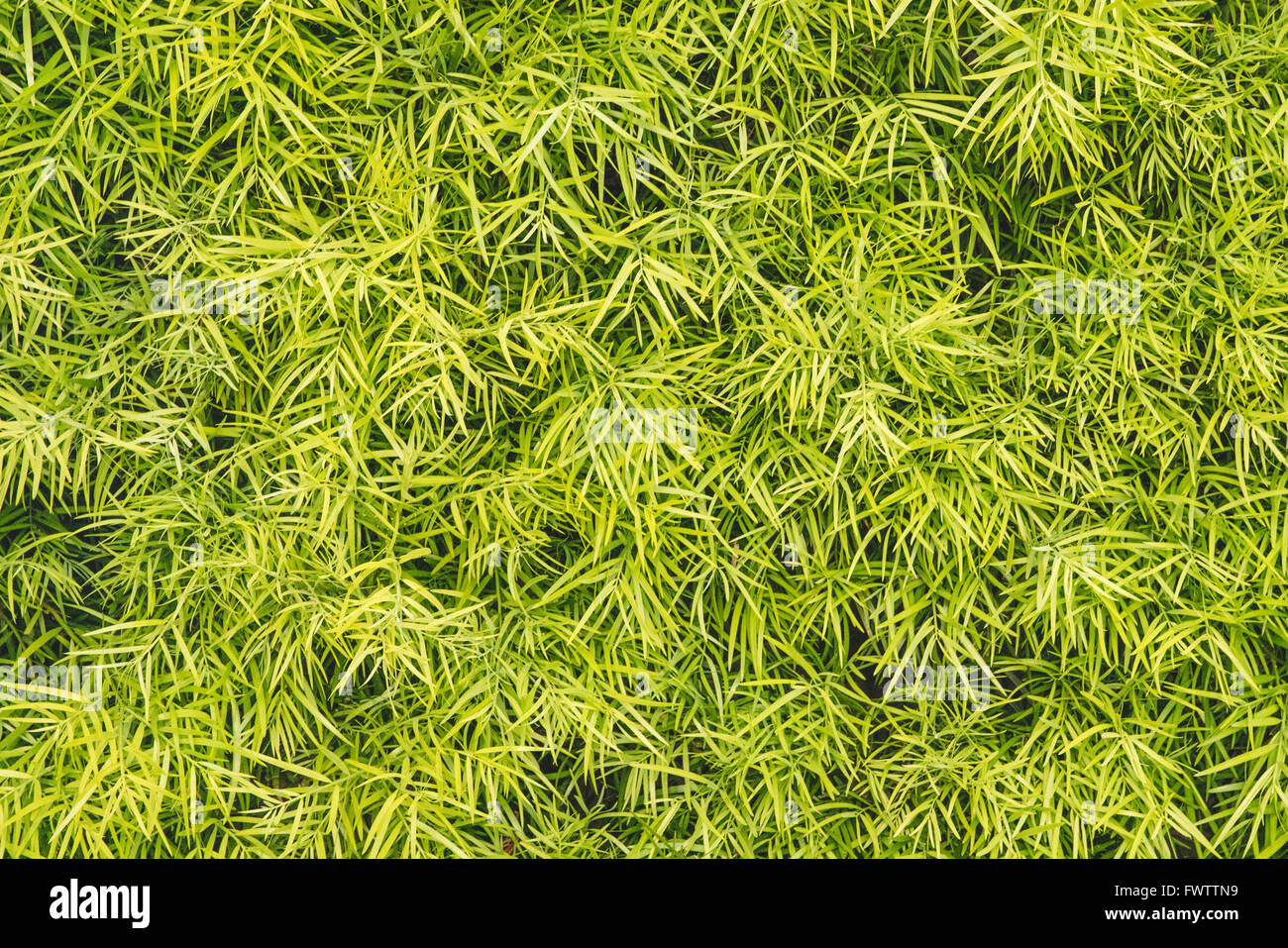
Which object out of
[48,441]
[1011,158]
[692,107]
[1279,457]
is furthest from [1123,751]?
[48,441]

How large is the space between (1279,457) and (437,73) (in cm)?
185

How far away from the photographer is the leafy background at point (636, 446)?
1.87 metres

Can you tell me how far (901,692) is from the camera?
1.94m

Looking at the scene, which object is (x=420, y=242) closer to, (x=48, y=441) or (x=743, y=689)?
(x=48, y=441)

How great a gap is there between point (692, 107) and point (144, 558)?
1.42 metres

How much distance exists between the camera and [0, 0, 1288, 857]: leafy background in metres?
1.87

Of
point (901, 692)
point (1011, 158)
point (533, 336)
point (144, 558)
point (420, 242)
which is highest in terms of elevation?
point (1011, 158)

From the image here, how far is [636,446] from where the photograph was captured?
1.85 meters

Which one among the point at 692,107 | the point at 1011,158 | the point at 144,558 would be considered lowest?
the point at 144,558

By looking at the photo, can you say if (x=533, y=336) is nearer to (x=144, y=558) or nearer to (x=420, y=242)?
(x=420, y=242)

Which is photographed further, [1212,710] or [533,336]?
[1212,710]

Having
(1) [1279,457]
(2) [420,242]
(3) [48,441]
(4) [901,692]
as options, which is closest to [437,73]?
(2) [420,242]

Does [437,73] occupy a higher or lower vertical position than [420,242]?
higher

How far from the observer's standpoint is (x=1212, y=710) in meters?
1.98
